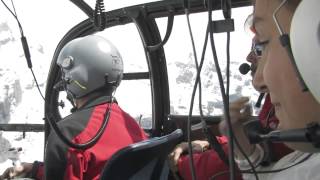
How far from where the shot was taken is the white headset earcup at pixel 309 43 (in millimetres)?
649

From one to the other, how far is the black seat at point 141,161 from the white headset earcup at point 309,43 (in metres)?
0.72

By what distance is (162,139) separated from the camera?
4.64ft

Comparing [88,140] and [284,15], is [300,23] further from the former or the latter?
[88,140]

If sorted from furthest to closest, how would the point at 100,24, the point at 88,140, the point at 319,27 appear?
the point at 100,24
the point at 88,140
the point at 319,27

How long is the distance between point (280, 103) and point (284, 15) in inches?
7.1

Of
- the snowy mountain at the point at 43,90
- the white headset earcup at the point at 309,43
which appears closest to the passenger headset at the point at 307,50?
the white headset earcup at the point at 309,43

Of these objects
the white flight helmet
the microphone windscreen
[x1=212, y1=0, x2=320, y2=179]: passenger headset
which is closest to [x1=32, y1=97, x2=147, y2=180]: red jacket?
the white flight helmet

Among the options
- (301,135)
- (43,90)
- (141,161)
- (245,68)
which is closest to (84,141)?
(141,161)

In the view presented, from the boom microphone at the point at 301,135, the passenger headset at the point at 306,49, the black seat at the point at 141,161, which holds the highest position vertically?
the passenger headset at the point at 306,49

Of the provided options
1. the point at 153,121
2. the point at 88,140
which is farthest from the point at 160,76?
the point at 88,140

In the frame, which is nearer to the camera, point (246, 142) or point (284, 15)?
point (284, 15)

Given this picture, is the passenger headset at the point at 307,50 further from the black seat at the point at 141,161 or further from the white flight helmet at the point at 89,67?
the white flight helmet at the point at 89,67

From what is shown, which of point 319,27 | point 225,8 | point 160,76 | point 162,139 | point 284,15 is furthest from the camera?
point 160,76

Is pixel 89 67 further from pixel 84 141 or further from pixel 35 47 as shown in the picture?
pixel 35 47
